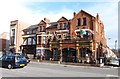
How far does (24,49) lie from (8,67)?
108 feet

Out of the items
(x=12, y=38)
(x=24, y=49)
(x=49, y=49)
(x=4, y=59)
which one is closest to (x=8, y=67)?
(x=4, y=59)

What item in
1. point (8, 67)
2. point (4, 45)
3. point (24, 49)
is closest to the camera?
point (8, 67)

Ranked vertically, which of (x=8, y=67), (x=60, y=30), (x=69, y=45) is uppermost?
(x=60, y=30)

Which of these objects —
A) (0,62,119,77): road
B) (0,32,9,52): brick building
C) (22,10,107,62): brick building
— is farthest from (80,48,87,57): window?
(0,32,9,52): brick building

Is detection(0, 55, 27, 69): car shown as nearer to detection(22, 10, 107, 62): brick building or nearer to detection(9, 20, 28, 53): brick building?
detection(22, 10, 107, 62): brick building

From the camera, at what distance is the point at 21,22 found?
6175 centimetres

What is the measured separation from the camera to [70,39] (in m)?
45.8

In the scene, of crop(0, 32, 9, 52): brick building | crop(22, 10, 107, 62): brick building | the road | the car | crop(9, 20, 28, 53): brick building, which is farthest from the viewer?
crop(0, 32, 9, 52): brick building

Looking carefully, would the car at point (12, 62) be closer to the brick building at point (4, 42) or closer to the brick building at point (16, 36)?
the brick building at point (16, 36)

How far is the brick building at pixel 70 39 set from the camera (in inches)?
1721

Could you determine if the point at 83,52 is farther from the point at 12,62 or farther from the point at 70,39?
the point at 12,62

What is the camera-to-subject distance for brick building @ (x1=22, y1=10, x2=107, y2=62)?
43.7 meters

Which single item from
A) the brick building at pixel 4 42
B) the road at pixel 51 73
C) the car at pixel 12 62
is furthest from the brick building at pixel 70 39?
the car at pixel 12 62

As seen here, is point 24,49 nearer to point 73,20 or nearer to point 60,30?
point 60,30
